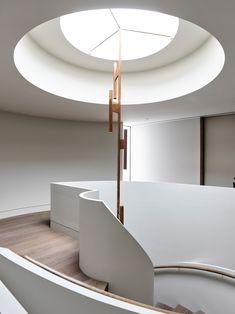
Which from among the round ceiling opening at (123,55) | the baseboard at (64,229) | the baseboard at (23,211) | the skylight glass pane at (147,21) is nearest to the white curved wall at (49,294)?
the round ceiling opening at (123,55)

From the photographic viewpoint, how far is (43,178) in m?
6.45

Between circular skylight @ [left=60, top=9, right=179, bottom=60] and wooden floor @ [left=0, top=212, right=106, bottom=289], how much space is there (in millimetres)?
3395

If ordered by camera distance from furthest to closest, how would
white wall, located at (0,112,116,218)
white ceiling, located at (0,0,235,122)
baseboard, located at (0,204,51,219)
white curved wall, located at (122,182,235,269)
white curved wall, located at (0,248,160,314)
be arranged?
Result: white wall, located at (0,112,116,218), baseboard, located at (0,204,51,219), white curved wall, located at (122,182,235,269), white ceiling, located at (0,0,235,122), white curved wall, located at (0,248,160,314)

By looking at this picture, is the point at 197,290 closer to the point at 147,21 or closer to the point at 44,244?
the point at 44,244

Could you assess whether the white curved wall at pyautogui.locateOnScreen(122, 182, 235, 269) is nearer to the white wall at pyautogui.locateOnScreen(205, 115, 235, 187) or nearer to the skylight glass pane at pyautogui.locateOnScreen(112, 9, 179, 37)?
the white wall at pyautogui.locateOnScreen(205, 115, 235, 187)

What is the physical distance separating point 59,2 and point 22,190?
519 cm

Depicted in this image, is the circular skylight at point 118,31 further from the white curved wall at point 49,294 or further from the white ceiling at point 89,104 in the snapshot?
the white curved wall at point 49,294

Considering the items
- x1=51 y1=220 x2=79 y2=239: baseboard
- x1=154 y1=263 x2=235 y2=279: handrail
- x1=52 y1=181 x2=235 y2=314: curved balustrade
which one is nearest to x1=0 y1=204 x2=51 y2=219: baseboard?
x1=51 y1=220 x2=79 y2=239: baseboard

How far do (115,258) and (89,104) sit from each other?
131 inches

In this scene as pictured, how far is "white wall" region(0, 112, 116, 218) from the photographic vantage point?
5.71 metres

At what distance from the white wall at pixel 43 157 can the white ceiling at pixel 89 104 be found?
59 centimetres

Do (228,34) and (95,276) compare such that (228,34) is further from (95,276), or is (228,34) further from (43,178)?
(43,178)

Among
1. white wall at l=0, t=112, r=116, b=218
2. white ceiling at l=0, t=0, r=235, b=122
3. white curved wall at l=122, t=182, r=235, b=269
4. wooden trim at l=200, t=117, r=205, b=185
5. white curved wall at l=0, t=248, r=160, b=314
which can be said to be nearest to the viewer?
white curved wall at l=0, t=248, r=160, b=314

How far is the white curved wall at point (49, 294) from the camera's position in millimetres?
937
